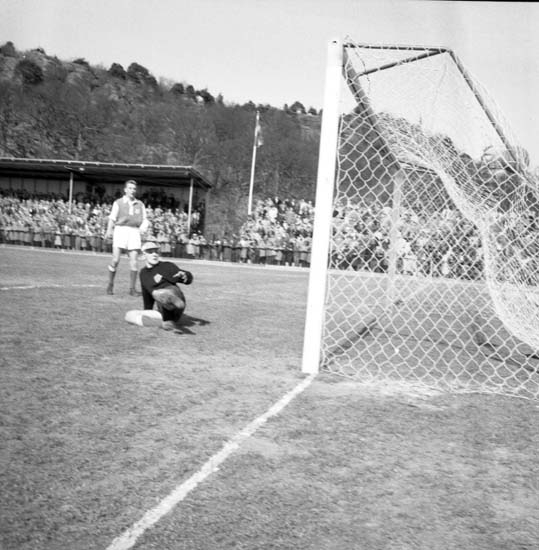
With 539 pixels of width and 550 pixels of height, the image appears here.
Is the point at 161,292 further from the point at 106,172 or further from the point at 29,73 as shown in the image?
the point at 29,73

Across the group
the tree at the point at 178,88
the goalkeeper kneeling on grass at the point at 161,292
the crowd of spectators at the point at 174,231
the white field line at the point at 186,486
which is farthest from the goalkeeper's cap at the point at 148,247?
the tree at the point at 178,88

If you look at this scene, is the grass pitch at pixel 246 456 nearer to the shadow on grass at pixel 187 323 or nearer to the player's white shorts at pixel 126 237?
the shadow on grass at pixel 187 323

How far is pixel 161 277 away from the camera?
659 centimetres

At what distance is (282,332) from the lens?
6.96m

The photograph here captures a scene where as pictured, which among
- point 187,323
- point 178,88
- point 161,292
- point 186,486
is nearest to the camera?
point 186,486

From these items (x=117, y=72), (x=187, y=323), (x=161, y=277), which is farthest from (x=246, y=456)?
(x=117, y=72)

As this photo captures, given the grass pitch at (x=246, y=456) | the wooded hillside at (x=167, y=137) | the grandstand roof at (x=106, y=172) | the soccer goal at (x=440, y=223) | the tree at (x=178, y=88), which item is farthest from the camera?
the tree at (x=178, y=88)

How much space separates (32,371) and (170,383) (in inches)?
38.2

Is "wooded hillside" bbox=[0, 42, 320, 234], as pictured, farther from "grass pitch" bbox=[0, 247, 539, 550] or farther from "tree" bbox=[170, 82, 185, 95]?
"grass pitch" bbox=[0, 247, 539, 550]

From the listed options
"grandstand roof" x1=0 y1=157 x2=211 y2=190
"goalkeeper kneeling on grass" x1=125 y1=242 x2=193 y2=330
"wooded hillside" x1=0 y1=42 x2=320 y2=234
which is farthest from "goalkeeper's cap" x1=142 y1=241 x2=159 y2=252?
"wooded hillside" x1=0 y1=42 x2=320 y2=234

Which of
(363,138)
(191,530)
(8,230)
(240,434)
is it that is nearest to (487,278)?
(363,138)

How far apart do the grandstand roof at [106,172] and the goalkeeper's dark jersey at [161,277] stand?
98.1 ft

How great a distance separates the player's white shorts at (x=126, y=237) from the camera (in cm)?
984

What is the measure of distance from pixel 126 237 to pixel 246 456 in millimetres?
7513
